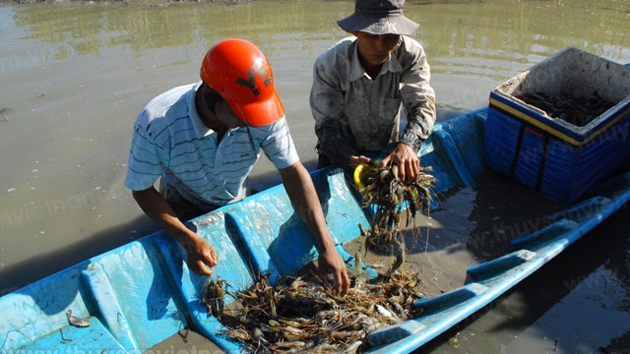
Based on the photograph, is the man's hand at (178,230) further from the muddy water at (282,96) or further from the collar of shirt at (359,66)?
the collar of shirt at (359,66)

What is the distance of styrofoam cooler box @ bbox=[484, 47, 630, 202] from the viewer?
4746 millimetres

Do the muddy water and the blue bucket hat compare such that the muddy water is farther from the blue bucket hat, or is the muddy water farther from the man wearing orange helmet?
the blue bucket hat

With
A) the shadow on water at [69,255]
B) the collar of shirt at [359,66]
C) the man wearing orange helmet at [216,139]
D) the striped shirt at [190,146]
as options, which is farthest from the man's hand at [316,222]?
the shadow on water at [69,255]

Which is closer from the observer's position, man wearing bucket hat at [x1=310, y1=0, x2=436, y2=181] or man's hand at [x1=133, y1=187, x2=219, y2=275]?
man's hand at [x1=133, y1=187, x2=219, y2=275]

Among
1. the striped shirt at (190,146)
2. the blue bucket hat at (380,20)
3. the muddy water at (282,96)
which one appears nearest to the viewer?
the striped shirt at (190,146)

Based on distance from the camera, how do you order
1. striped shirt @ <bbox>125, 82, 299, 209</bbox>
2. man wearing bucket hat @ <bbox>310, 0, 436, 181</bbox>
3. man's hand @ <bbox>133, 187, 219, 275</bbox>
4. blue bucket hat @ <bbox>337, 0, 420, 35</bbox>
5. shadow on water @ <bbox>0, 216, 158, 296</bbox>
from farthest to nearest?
shadow on water @ <bbox>0, 216, 158, 296</bbox> → man wearing bucket hat @ <bbox>310, 0, 436, 181</bbox> → blue bucket hat @ <bbox>337, 0, 420, 35</bbox> → man's hand @ <bbox>133, 187, 219, 275</bbox> → striped shirt @ <bbox>125, 82, 299, 209</bbox>

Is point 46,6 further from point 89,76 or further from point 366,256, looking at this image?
point 366,256

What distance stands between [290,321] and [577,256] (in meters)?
2.77

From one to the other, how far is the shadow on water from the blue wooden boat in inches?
62.4

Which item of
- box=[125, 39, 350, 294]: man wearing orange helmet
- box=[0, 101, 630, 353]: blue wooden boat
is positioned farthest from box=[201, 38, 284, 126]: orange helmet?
box=[0, 101, 630, 353]: blue wooden boat

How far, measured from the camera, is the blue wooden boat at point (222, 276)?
324 centimetres

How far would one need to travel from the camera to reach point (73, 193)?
5.81 metres

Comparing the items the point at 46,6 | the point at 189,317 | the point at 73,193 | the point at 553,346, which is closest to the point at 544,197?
the point at 553,346

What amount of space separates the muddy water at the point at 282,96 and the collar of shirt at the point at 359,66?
1.60 meters
